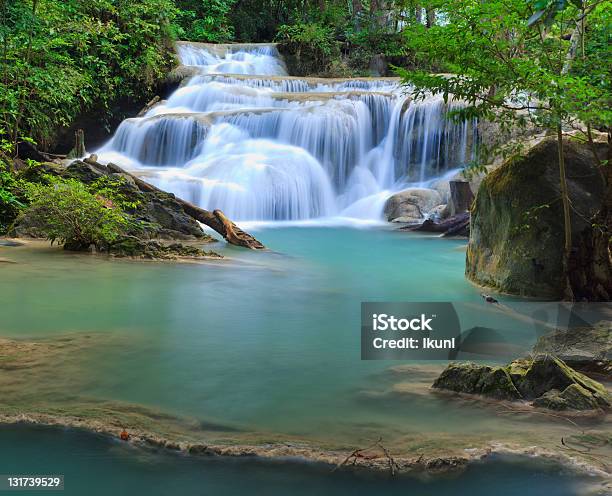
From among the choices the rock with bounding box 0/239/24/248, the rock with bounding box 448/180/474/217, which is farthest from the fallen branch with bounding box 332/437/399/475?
the rock with bounding box 448/180/474/217

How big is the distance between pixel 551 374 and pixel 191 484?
2.02 metres

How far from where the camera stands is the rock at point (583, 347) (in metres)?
4.08

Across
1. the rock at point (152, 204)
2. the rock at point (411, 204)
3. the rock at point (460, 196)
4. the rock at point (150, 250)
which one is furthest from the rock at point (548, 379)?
the rock at point (411, 204)

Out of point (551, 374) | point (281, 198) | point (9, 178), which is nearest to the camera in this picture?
point (551, 374)

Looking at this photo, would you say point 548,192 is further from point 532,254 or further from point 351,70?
point 351,70

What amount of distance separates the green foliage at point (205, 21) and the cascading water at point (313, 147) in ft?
38.0

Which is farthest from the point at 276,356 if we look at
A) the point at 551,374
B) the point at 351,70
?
the point at 351,70

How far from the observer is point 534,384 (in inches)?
140

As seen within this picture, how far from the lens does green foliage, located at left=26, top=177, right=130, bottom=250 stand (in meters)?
8.84

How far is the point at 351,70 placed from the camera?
29375mm

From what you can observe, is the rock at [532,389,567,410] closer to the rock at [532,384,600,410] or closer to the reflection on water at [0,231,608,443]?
the rock at [532,384,600,410]

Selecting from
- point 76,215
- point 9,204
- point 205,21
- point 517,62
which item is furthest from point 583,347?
point 205,21

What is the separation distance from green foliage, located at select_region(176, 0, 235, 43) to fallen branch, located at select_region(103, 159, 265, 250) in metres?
20.7

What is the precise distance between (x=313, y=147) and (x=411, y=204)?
12.1 ft
